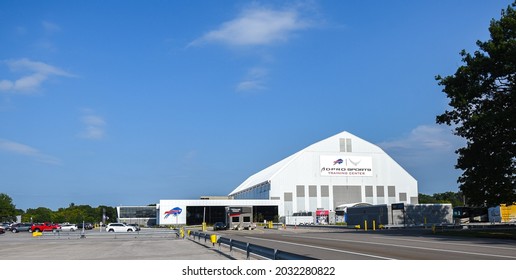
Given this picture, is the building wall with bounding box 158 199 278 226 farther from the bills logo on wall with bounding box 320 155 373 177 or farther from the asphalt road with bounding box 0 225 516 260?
the asphalt road with bounding box 0 225 516 260

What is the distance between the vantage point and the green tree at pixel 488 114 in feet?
132

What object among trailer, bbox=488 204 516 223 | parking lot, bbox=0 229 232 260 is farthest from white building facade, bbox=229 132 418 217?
parking lot, bbox=0 229 232 260

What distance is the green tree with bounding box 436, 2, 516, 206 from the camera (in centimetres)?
4028

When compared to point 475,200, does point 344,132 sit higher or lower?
higher

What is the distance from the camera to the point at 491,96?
4316 centimetres

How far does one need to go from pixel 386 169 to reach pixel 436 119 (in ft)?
215

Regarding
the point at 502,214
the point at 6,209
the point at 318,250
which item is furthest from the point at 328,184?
the point at 6,209

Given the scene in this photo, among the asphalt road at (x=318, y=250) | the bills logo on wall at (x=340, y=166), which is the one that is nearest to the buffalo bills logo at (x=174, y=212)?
the bills logo on wall at (x=340, y=166)

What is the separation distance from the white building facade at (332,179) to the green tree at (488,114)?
209 feet

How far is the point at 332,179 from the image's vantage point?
109m
